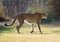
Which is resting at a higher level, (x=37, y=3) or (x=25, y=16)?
(x=25, y=16)

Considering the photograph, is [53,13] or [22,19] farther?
[53,13]

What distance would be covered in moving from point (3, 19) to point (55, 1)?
13.1ft

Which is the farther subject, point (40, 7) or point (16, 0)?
point (16, 0)

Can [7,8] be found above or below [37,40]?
below

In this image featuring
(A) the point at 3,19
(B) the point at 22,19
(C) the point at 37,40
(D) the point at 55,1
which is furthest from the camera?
(D) the point at 55,1

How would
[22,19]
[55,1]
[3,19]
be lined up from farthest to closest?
[55,1] → [3,19] → [22,19]

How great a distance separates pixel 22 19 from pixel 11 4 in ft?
25.1

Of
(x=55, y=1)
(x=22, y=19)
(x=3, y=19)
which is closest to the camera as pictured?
(x=22, y=19)

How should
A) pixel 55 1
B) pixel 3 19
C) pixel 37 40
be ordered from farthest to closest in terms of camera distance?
pixel 55 1, pixel 3 19, pixel 37 40

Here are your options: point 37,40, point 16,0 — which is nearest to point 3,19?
point 16,0

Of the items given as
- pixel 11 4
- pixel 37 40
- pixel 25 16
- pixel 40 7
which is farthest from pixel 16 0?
pixel 37 40

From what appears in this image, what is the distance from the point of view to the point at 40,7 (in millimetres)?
19406

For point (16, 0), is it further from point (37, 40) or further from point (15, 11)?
point (37, 40)

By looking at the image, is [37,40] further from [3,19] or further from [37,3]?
[37,3]
